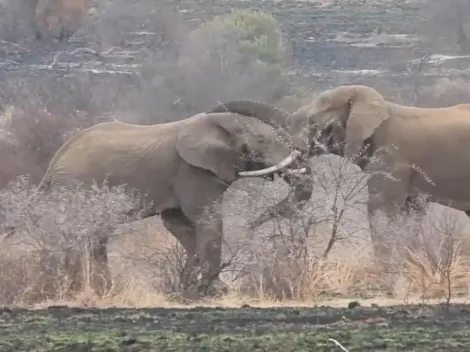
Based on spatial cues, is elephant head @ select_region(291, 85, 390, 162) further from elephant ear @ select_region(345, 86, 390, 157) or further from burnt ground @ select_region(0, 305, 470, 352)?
burnt ground @ select_region(0, 305, 470, 352)

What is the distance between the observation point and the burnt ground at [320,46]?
46.8 meters

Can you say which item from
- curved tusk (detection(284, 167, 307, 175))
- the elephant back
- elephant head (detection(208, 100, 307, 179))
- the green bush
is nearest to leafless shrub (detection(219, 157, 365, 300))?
curved tusk (detection(284, 167, 307, 175))

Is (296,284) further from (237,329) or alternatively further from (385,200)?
(237,329)

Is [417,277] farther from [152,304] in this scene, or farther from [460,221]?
[460,221]

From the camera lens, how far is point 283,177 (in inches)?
603

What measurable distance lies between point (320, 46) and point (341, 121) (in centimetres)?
3423

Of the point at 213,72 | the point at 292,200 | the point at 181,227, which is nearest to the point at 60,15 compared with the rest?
the point at 213,72

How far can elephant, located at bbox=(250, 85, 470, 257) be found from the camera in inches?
621

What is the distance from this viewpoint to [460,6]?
50.8m

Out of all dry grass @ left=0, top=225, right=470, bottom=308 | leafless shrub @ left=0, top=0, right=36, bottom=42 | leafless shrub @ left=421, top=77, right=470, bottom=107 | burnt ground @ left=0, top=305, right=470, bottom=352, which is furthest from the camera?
leafless shrub @ left=0, top=0, right=36, bottom=42

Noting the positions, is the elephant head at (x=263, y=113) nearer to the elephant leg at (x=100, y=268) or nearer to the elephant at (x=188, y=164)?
the elephant at (x=188, y=164)

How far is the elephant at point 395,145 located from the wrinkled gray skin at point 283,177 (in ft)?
0.70

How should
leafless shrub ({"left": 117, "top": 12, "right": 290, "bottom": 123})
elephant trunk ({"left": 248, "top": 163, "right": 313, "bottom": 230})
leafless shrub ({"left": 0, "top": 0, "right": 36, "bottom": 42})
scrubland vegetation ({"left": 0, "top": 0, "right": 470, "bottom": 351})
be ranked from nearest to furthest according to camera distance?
scrubland vegetation ({"left": 0, "top": 0, "right": 470, "bottom": 351})
elephant trunk ({"left": 248, "top": 163, "right": 313, "bottom": 230})
leafless shrub ({"left": 117, "top": 12, "right": 290, "bottom": 123})
leafless shrub ({"left": 0, "top": 0, "right": 36, "bottom": 42})

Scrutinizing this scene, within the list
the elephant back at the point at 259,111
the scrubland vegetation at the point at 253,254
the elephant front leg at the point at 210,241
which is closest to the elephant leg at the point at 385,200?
the scrubland vegetation at the point at 253,254
